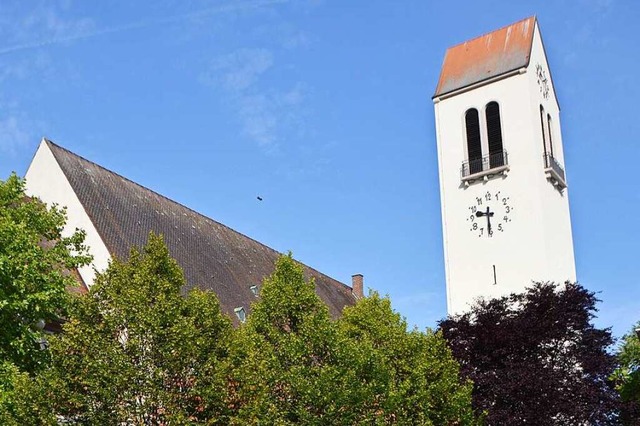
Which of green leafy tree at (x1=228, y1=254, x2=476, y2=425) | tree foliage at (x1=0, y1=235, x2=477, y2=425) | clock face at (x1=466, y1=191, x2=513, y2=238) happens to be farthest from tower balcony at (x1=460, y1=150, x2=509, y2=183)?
tree foliage at (x1=0, y1=235, x2=477, y2=425)

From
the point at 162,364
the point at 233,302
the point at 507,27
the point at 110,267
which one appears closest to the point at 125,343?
the point at 162,364

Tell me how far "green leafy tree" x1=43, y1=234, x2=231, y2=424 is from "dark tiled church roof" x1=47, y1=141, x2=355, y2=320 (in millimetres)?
10628

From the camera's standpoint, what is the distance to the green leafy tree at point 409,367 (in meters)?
20.5

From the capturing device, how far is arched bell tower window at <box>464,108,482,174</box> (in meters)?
41.2

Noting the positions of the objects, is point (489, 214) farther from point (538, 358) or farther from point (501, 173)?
point (538, 358)

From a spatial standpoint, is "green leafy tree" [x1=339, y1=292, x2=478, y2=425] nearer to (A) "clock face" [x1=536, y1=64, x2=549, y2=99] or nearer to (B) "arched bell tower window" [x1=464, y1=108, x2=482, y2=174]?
(B) "arched bell tower window" [x1=464, y1=108, x2=482, y2=174]

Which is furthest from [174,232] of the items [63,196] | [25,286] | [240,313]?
[25,286]

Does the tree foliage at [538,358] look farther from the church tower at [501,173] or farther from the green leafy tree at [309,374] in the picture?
the church tower at [501,173]

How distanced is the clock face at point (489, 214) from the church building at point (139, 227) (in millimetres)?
7631

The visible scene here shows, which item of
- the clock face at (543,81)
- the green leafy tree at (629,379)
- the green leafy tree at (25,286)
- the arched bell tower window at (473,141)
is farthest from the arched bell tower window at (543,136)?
the green leafy tree at (25,286)

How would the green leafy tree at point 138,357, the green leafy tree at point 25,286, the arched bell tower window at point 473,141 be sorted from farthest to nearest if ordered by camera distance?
the arched bell tower window at point 473,141 → the green leafy tree at point 25,286 → the green leafy tree at point 138,357

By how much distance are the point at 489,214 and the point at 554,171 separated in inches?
146

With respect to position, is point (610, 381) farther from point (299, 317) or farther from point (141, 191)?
point (141, 191)

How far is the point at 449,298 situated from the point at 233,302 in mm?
12064
